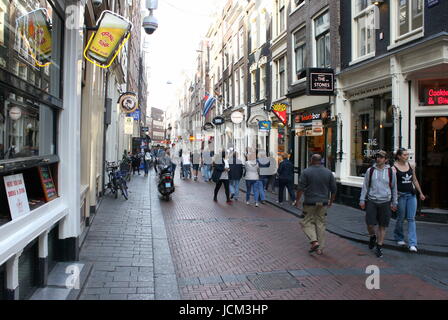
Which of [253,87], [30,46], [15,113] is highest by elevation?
[253,87]

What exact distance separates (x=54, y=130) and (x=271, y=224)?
576cm

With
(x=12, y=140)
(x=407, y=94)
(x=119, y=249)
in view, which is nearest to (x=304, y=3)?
(x=407, y=94)

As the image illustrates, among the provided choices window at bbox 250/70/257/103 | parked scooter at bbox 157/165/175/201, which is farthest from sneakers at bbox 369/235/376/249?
window at bbox 250/70/257/103

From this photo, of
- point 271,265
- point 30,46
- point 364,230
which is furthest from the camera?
point 364,230

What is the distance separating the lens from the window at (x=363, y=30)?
1168cm

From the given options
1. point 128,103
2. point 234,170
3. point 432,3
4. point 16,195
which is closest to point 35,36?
point 16,195

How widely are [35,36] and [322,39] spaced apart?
40.8 ft

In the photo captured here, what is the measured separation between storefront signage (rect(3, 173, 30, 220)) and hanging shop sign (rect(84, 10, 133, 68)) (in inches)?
126

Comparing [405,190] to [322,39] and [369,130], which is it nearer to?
[369,130]

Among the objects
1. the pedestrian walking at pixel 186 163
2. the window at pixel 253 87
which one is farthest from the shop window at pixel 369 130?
the window at pixel 253 87

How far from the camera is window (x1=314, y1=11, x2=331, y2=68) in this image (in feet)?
47.0

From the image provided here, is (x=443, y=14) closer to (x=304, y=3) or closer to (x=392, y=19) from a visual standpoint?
(x=392, y=19)

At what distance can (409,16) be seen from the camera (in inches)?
399

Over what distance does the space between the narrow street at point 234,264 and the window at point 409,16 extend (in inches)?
228
